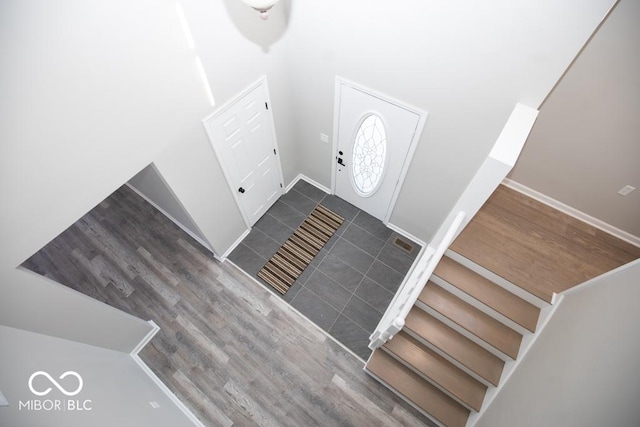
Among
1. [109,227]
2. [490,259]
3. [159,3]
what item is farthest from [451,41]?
[109,227]

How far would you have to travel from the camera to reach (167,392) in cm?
322

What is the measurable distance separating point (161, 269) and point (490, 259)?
3.92 m

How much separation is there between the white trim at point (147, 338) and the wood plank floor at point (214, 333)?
55 millimetres

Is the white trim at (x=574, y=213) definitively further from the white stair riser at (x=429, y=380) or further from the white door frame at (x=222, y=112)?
the white door frame at (x=222, y=112)

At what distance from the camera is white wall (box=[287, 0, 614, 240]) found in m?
1.99

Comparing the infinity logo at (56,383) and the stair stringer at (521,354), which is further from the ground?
the stair stringer at (521,354)

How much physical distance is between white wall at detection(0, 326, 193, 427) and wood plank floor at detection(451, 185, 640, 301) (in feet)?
10.4

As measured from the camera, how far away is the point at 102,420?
2.19m

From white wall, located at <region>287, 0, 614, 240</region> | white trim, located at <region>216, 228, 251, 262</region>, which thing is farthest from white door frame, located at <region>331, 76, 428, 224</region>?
white trim, located at <region>216, 228, 251, 262</region>

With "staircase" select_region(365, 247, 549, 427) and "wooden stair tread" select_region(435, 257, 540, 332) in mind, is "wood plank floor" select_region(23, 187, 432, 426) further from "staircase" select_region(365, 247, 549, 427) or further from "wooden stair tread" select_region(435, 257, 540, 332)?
"wooden stair tread" select_region(435, 257, 540, 332)

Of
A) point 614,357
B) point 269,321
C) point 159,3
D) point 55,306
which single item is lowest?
point 55,306

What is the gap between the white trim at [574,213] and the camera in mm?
2978

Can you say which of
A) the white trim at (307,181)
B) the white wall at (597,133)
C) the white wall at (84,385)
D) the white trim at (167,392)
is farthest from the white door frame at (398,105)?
the white wall at (84,385)

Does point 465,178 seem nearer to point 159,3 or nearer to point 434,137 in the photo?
point 434,137
